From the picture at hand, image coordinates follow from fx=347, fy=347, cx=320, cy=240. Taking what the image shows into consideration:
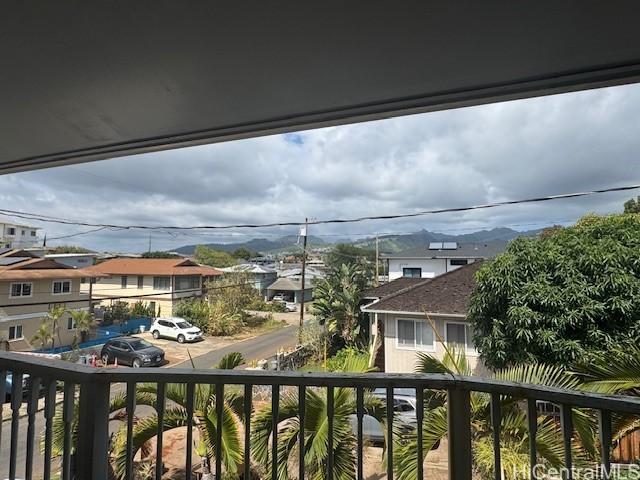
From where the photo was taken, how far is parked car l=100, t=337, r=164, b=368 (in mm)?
8539

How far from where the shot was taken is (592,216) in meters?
6.93

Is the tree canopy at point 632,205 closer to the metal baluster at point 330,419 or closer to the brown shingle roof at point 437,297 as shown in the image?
the brown shingle roof at point 437,297

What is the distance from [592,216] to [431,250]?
7.16 metres

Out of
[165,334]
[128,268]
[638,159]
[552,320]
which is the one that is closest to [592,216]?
[552,320]

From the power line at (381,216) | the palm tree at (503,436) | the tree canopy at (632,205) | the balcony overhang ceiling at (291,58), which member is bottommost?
the palm tree at (503,436)

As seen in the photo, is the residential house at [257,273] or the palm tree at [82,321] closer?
the palm tree at [82,321]

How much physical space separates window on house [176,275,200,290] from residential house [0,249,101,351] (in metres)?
4.15

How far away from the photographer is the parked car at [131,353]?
8539 millimetres

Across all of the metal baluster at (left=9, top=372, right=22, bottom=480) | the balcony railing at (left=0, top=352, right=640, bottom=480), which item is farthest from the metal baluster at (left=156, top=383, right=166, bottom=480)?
the metal baluster at (left=9, top=372, right=22, bottom=480)

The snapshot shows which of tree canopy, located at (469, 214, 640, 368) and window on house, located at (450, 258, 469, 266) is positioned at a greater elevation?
window on house, located at (450, 258, 469, 266)

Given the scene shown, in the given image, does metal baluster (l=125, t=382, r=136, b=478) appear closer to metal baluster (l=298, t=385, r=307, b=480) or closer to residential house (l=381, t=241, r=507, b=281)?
metal baluster (l=298, t=385, r=307, b=480)

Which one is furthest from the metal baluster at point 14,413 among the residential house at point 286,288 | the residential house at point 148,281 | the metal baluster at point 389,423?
the residential house at point 286,288

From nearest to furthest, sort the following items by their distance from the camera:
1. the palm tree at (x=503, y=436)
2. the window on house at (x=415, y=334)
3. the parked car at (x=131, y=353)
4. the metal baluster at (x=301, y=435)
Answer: the metal baluster at (x=301, y=435) → the palm tree at (x=503, y=436) → the window on house at (x=415, y=334) → the parked car at (x=131, y=353)

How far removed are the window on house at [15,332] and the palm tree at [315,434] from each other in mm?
10802
